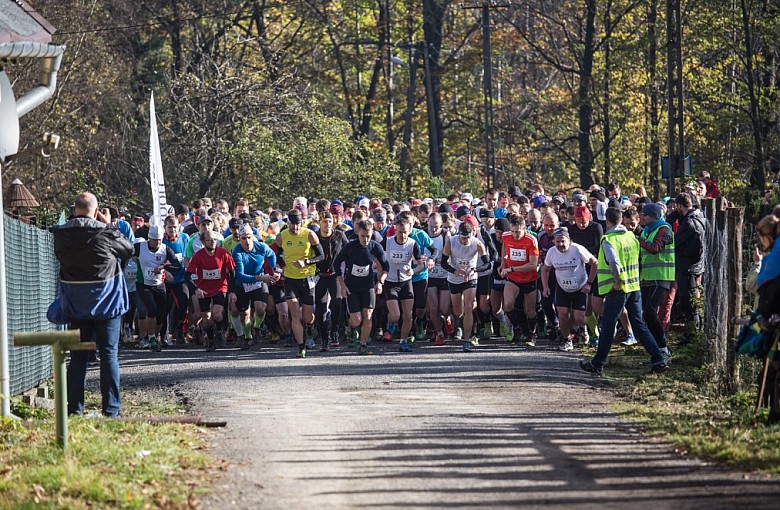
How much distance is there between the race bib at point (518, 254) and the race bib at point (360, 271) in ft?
7.34

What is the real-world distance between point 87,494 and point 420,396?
5.34 metres

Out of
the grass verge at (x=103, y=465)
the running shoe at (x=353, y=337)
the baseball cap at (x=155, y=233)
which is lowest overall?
the grass verge at (x=103, y=465)

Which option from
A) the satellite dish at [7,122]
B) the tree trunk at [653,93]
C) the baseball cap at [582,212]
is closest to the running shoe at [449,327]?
the baseball cap at [582,212]

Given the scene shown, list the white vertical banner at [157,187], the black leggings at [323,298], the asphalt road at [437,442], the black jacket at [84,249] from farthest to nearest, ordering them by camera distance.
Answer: the white vertical banner at [157,187]
the black leggings at [323,298]
the black jacket at [84,249]
the asphalt road at [437,442]

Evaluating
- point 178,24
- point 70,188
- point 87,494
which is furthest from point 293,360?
point 178,24

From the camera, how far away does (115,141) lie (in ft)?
135

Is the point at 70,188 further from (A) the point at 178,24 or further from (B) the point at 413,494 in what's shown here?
(B) the point at 413,494

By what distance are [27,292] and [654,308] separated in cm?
803

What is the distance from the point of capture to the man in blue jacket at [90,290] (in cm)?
1229

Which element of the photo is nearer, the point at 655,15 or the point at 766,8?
the point at 766,8

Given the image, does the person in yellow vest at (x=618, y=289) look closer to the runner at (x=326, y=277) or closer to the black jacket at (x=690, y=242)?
the black jacket at (x=690, y=242)

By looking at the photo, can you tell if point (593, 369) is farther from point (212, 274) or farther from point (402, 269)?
point (212, 274)

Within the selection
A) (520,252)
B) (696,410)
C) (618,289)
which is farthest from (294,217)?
(696,410)

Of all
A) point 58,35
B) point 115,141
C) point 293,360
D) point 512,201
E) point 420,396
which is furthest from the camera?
point 115,141
